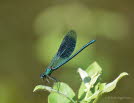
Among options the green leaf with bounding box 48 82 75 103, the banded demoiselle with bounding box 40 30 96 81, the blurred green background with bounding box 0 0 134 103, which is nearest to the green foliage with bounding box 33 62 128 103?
the green leaf with bounding box 48 82 75 103

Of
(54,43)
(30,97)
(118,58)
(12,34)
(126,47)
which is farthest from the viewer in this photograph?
(12,34)

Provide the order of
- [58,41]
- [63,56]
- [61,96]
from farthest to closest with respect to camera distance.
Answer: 1. [58,41]
2. [63,56]
3. [61,96]

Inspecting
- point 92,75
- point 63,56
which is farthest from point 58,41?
point 92,75

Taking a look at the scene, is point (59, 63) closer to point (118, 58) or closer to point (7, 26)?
point (118, 58)

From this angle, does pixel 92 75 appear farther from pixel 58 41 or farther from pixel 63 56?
pixel 58 41

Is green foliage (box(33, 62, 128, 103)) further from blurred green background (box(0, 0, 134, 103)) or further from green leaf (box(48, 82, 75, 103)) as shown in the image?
blurred green background (box(0, 0, 134, 103))

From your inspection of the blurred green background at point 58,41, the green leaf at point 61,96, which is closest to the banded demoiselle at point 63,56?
the green leaf at point 61,96

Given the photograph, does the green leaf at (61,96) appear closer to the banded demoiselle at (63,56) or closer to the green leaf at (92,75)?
the green leaf at (92,75)

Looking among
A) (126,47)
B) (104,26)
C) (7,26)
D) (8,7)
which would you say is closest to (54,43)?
(104,26)
